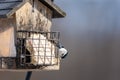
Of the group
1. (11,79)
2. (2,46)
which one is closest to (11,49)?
(2,46)

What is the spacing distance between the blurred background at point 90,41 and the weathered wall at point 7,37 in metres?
0.96

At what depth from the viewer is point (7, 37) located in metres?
1.02

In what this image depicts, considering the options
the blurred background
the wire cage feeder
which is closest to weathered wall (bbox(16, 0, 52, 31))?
the wire cage feeder

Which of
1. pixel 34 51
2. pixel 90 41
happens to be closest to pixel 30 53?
pixel 34 51

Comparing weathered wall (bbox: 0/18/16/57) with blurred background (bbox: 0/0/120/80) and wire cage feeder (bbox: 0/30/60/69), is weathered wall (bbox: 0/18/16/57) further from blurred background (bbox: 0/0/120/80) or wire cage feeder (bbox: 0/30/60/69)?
blurred background (bbox: 0/0/120/80)

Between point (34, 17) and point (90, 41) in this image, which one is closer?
point (34, 17)

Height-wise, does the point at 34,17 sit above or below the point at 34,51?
above

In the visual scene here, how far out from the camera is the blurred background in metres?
2.01

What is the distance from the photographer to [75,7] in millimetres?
1995

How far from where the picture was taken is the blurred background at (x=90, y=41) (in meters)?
2.01

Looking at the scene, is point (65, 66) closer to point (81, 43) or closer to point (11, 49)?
point (81, 43)

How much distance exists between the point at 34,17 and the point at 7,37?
0.12 metres

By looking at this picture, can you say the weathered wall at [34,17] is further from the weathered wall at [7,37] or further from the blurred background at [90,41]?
the blurred background at [90,41]

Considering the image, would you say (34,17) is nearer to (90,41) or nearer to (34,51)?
(34,51)
